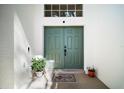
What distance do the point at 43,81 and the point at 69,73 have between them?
122 centimetres

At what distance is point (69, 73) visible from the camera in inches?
189

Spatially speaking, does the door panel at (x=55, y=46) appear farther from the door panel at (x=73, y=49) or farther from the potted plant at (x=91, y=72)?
the potted plant at (x=91, y=72)

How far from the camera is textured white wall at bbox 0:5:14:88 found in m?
1.76

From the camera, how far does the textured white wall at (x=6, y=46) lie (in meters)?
1.76

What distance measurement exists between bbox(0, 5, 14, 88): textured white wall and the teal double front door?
3344 mm

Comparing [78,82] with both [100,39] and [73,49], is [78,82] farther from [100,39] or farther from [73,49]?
[73,49]

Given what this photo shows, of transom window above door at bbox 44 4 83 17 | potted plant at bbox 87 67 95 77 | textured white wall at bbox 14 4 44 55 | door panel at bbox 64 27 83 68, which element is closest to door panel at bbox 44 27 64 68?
door panel at bbox 64 27 83 68

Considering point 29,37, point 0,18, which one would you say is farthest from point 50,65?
point 0,18

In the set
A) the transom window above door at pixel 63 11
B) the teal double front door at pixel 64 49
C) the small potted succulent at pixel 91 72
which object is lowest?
the small potted succulent at pixel 91 72

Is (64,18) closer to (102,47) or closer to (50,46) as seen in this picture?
(50,46)

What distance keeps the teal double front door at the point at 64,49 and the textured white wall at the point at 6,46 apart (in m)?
3.34

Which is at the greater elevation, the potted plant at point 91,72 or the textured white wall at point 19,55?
the textured white wall at point 19,55

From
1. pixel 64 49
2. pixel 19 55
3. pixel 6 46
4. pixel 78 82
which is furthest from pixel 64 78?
pixel 6 46

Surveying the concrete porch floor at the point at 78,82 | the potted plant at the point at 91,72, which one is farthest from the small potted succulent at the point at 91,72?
the concrete porch floor at the point at 78,82
